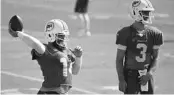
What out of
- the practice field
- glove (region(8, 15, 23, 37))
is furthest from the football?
the practice field

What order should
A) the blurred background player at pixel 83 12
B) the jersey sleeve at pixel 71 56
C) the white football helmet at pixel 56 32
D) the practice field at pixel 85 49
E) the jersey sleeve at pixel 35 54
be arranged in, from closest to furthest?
the jersey sleeve at pixel 35 54, the white football helmet at pixel 56 32, the jersey sleeve at pixel 71 56, the practice field at pixel 85 49, the blurred background player at pixel 83 12

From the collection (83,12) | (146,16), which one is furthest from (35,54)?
(83,12)

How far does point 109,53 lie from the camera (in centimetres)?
1766

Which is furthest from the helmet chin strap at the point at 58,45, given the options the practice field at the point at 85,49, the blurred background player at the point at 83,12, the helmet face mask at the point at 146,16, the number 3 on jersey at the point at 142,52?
the blurred background player at the point at 83,12

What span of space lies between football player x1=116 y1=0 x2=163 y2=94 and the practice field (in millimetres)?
4472

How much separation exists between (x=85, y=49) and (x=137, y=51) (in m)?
9.52

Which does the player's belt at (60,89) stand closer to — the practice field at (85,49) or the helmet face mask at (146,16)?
the helmet face mask at (146,16)

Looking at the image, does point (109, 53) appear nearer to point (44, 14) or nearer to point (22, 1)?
point (44, 14)

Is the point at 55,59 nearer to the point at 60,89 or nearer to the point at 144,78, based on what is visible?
the point at 60,89

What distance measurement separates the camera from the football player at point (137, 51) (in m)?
8.41

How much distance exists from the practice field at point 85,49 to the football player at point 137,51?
14.7 ft

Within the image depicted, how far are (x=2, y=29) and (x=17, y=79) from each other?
8.28 m

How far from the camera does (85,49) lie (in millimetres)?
17922

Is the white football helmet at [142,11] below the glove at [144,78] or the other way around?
the other way around
